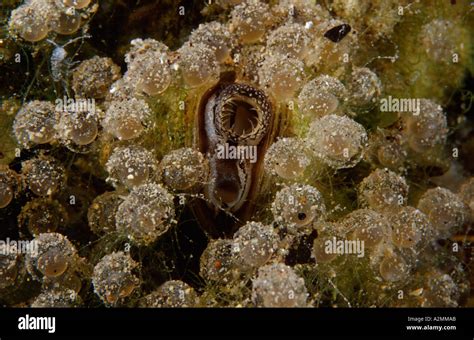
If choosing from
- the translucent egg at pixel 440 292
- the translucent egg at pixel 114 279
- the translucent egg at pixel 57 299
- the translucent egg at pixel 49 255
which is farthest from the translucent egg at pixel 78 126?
the translucent egg at pixel 440 292

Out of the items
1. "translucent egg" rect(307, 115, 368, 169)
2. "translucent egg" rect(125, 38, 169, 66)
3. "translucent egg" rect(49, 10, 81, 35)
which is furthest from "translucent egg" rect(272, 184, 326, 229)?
"translucent egg" rect(49, 10, 81, 35)

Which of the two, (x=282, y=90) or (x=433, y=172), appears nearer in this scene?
(x=282, y=90)

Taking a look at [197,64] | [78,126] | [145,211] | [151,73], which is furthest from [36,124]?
[197,64]

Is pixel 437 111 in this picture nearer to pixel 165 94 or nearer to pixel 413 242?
pixel 413 242

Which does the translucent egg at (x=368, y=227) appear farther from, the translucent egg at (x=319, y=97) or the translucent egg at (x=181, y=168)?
the translucent egg at (x=181, y=168)

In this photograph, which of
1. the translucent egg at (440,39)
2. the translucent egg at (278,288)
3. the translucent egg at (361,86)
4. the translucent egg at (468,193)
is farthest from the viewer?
the translucent egg at (440,39)
